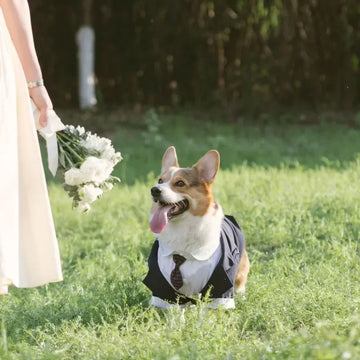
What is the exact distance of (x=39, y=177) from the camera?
3555mm

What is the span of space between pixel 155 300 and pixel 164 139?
7133 millimetres

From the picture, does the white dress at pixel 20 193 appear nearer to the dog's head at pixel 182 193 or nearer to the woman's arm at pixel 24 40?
the woman's arm at pixel 24 40

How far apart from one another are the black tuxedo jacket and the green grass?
4.7 inches

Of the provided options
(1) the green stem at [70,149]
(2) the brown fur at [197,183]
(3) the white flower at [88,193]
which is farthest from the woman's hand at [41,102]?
(2) the brown fur at [197,183]

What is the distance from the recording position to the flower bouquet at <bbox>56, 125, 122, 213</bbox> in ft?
12.0

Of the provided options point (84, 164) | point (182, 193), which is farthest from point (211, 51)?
point (84, 164)

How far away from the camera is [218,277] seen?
4.08 meters

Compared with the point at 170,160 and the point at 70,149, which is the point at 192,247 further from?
the point at 70,149

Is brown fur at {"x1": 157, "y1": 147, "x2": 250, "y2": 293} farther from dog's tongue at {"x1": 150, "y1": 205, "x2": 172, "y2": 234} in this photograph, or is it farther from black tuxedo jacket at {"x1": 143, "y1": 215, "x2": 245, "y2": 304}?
black tuxedo jacket at {"x1": 143, "y1": 215, "x2": 245, "y2": 304}

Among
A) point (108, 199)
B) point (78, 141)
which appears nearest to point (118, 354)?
point (78, 141)

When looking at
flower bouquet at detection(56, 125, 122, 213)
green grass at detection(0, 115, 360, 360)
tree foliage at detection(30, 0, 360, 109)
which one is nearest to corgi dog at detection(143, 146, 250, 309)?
green grass at detection(0, 115, 360, 360)

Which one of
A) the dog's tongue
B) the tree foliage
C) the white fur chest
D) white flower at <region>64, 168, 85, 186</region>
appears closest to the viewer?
white flower at <region>64, 168, 85, 186</region>

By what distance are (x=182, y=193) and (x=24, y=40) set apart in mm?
1150

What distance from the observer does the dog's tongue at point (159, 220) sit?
157 inches
